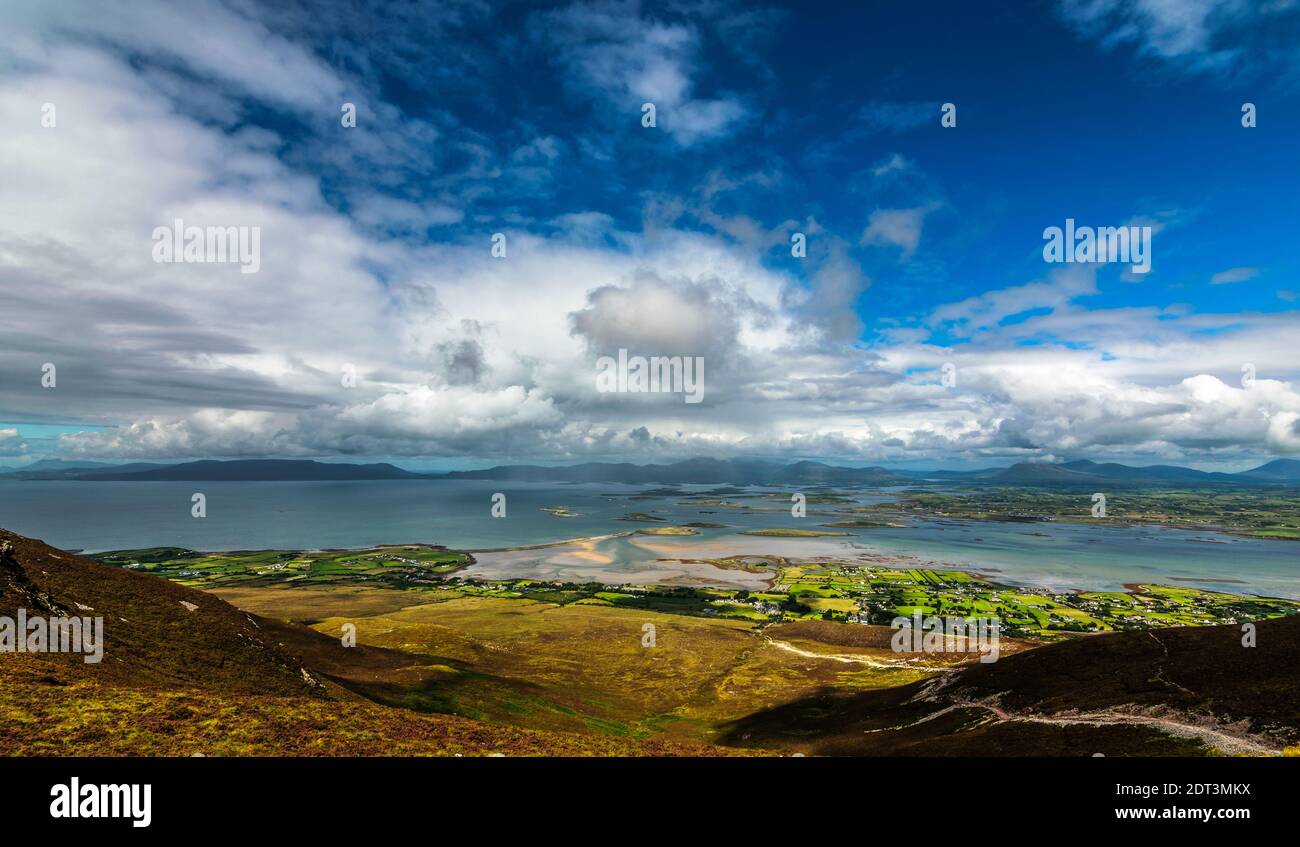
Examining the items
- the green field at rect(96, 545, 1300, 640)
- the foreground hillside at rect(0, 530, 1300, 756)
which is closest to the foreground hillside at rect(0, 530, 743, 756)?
the foreground hillside at rect(0, 530, 1300, 756)

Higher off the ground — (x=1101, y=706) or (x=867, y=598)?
(x=1101, y=706)

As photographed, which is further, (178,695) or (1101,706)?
(1101,706)

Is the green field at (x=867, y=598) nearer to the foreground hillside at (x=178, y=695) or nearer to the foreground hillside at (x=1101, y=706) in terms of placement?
the foreground hillside at (x=1101, y=706)

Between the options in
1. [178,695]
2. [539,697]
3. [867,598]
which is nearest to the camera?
[178,695]

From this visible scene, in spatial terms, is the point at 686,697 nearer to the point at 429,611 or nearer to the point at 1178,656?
the point at 1178,656

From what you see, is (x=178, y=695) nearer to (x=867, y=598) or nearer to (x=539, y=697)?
(x=539, y=697)

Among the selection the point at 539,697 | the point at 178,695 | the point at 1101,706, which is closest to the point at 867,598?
the point at 539,697

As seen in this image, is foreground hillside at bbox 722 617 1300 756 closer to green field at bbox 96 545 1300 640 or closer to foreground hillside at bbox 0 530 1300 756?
foreground hillside at bbox 0 530 1300 756

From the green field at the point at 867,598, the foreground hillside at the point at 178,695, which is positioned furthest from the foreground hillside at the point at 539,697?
the green field at the point at 867,598
